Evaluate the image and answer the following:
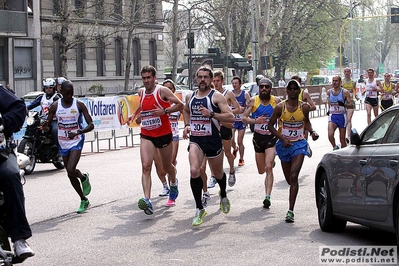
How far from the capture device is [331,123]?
18.3 m

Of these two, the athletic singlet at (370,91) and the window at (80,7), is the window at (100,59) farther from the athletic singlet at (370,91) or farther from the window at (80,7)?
the athletic singlet at (370,91)

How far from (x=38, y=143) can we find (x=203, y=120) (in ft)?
25.1

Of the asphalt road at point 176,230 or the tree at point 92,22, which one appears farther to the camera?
the tree at point 92,22

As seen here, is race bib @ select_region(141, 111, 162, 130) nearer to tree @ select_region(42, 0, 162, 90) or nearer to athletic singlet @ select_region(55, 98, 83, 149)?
athletic singlet @ select_region(55, 98, 83, 149)

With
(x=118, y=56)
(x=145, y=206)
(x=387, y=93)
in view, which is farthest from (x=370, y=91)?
(x=118, y=56)

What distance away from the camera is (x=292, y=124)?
35.5 feet

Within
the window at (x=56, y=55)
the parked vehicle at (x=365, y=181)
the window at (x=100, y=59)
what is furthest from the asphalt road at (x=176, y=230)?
the window at (x=100, y=59)

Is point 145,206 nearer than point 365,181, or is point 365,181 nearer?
point 365,181

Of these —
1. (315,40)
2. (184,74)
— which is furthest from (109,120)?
(315,40)

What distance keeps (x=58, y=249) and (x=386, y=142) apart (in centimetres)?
342

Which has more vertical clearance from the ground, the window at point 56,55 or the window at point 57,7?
the window at point 57,7

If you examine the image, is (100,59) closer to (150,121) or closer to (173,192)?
(173,192)

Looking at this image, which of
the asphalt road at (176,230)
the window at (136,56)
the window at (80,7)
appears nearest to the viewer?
the asphalt road at (176,230)

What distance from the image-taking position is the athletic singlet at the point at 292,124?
10.8m
